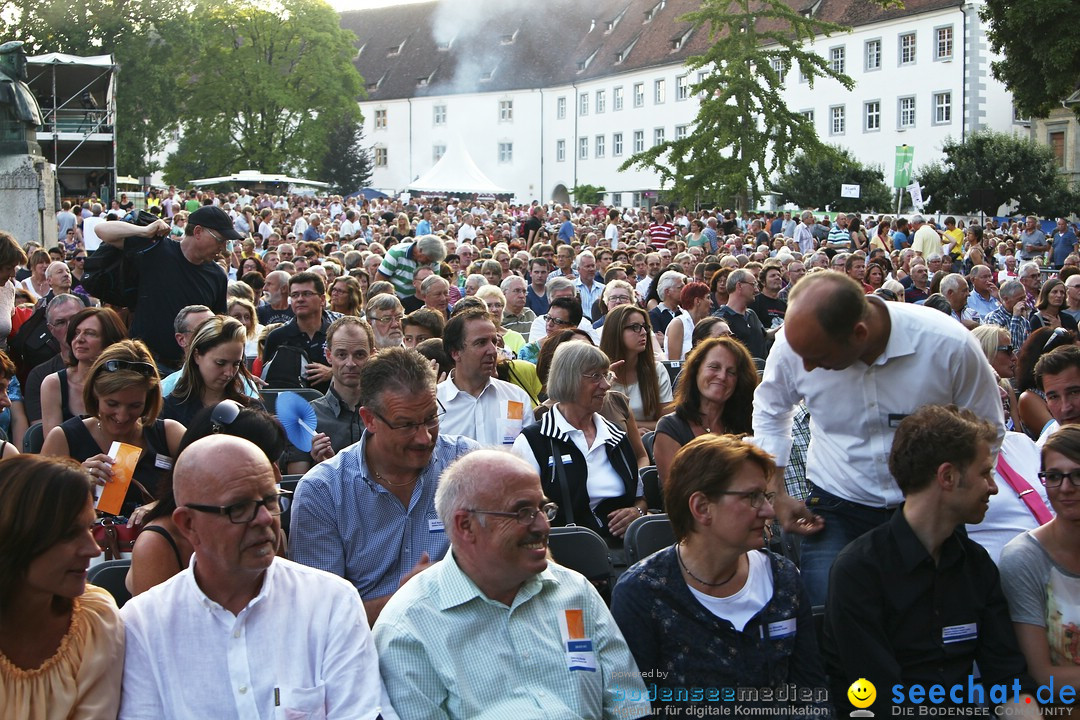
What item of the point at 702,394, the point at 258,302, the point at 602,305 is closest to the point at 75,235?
the point at 258,302

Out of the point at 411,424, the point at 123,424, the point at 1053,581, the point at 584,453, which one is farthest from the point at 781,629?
the point at 123,424

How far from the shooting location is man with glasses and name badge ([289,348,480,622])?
4.29 m

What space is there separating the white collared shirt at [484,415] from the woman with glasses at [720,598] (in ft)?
8.95

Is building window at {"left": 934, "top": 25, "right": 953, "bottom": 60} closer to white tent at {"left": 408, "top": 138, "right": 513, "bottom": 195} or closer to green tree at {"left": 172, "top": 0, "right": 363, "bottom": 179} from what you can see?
white tent at {"left": 408, "top": 138, "right": 513, "bottom": 195}

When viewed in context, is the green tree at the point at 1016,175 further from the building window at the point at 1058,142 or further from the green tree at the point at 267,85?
the green tree at the point at 267,85

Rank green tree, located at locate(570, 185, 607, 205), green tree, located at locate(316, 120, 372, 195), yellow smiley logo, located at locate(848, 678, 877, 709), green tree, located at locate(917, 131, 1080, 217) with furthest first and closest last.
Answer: green tree, located at locate(316, 120, 372, 195), green tree, located at locate(570, 185, 607, 205), green tree, located at locate(917, 131, 1080, 217), yellow smiley logo, located at locate(848, 678, 877, 709)

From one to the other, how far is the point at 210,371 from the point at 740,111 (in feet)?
116

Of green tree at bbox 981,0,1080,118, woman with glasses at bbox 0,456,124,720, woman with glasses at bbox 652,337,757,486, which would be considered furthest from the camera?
green tree at bbox 981,0,1080,118

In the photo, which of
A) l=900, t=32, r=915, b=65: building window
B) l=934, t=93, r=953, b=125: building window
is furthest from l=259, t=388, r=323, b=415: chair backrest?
l=900, t=32, r=915, b=65: building window

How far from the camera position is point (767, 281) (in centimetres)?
1312

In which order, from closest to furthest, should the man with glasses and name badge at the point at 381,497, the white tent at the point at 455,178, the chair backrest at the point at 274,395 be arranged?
the man with glasses and name badge at the point at 381,497 → the chair backrest at the point at 274,395 → the white tent at the point at 455,178

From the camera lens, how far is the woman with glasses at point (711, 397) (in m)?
5.91

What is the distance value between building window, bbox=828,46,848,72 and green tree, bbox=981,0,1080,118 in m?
38.6

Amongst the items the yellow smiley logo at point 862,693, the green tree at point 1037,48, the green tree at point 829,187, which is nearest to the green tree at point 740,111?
the green tree at point 829,187
